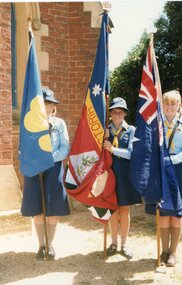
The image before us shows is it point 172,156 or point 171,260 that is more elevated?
point 172,156

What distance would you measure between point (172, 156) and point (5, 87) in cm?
266

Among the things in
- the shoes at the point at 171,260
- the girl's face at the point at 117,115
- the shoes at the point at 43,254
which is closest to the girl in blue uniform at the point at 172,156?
the shoes at the point at 171,260

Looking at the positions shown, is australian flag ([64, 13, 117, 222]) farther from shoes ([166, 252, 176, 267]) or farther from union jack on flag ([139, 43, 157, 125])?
shoes ([166, 252, 176, 267])

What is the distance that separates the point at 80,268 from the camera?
3961mm

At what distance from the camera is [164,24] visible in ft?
44.5

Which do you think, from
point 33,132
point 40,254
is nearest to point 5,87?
point 33,132

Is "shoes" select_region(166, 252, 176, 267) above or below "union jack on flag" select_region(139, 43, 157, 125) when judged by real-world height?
below

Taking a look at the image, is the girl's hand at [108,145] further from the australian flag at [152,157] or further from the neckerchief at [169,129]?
the neckerchief at [169,129]

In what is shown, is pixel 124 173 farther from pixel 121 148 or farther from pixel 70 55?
pixel 70 55

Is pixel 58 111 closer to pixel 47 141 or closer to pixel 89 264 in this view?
pixel 47 141

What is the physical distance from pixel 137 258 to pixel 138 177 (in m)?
1.11

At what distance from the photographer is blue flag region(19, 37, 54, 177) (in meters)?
3.99

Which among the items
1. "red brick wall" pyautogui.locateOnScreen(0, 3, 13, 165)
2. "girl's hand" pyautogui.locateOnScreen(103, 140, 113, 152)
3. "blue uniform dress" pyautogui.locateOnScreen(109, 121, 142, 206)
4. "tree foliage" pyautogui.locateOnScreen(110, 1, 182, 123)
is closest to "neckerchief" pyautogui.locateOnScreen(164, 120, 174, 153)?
"blue uniform dress" pyautogui.locateOnScreen(109, 121, 142, 206)

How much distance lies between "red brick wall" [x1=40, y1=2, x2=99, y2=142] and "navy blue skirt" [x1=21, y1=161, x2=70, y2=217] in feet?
9.16
